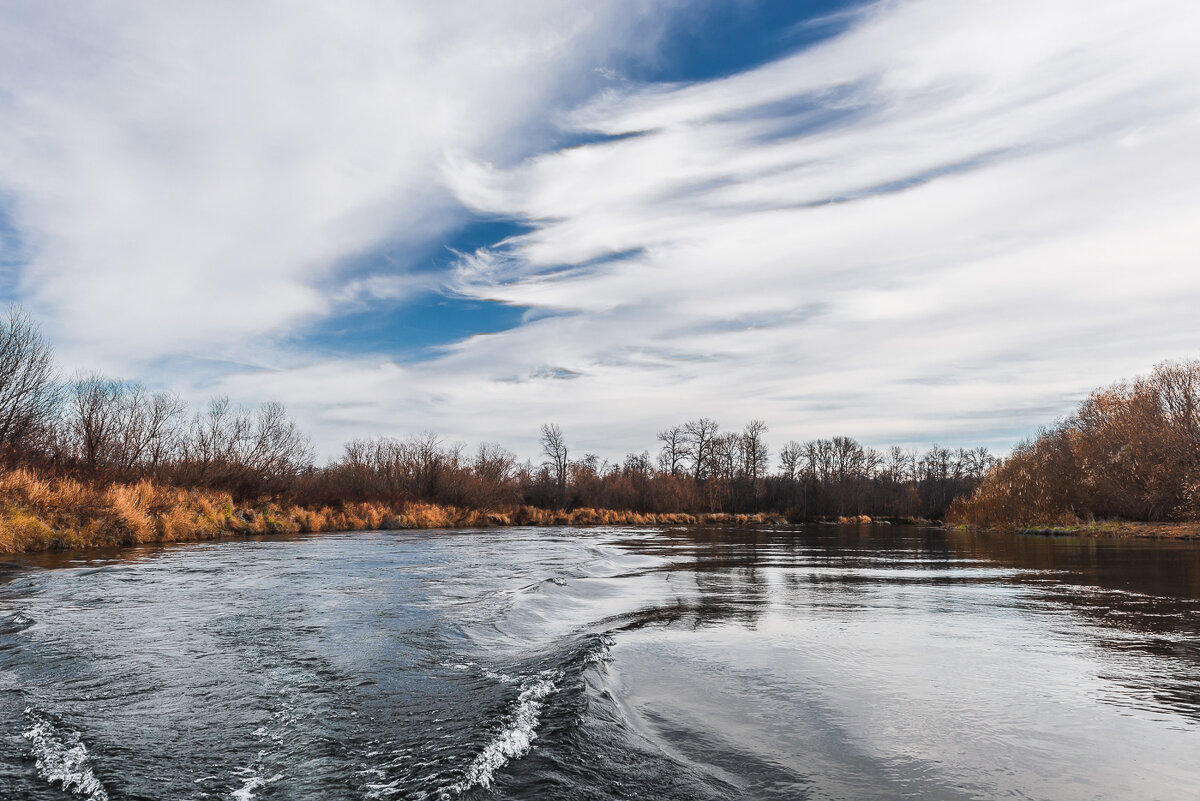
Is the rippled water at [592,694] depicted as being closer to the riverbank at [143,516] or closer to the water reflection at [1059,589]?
the water reflection at [1059,589]

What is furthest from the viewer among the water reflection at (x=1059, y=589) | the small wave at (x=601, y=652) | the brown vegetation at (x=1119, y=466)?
the brown vegetation at (x=1119, y=466)

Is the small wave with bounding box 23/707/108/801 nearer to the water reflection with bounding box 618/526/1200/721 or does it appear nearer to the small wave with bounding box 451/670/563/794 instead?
the small wave with bounding box 451/670/563/794

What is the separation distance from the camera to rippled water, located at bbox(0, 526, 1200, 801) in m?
3.15

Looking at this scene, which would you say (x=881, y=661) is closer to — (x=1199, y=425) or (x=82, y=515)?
(x=82, y=515)

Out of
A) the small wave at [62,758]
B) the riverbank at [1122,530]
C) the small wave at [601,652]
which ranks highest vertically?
the small wave at [62,758]

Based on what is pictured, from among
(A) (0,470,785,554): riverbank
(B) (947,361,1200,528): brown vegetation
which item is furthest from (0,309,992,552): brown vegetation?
(B) (947,361,1200,528): brown vegetation

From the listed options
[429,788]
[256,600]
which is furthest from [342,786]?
[256,600]

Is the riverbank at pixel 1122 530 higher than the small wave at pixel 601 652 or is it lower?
lower

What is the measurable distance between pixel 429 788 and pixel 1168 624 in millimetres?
7830

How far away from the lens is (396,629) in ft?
22.5

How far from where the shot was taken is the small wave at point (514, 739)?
10.2 ft

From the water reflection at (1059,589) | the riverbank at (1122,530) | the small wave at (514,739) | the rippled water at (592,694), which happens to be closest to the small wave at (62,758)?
the rippled water at (592,694)

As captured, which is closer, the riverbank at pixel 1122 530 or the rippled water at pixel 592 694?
the rippled water at pixel 592 694

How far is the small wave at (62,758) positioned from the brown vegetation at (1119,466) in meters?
32.4
